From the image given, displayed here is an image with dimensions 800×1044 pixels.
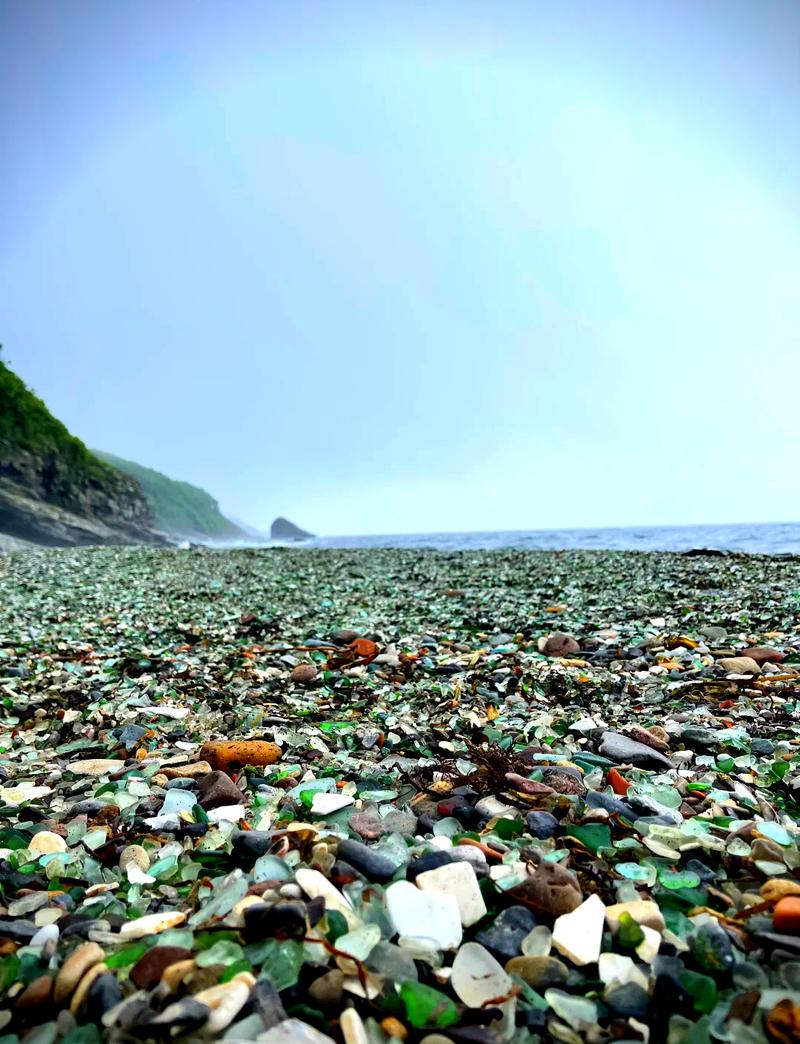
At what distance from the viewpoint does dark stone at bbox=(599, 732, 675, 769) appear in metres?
3.62

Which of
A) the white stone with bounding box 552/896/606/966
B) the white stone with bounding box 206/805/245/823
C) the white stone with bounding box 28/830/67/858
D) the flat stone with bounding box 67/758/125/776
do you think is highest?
the white stone with bounding box 552/896/606/966

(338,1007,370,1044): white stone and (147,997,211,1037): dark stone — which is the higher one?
(147,997,211,1037): dark stone

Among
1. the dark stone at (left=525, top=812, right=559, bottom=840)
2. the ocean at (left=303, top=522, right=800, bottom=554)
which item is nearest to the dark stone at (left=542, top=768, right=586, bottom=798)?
the dark stone at (left=525, top=812, right=559, bottom=840)

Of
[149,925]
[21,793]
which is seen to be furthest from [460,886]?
[21,793]

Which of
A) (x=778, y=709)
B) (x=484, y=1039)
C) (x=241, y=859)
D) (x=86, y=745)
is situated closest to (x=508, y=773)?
(x=241, y=859)

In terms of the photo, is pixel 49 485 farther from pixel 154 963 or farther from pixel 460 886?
pixel 460 886

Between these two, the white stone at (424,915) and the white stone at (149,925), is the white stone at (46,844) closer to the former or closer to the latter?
the white stone at (149,925)

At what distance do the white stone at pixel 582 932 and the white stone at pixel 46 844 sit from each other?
2.30 meters

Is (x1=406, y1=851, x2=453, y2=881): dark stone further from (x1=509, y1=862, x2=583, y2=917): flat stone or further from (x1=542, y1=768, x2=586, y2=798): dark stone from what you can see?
(x1=542, y1=768, x2=586, y2=798): dark stone

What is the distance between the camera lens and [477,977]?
182 centimetres

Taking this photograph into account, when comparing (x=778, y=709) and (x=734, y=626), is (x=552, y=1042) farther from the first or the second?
(x=734, y=626)

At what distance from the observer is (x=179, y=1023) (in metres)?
1.52

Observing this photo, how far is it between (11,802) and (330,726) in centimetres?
213

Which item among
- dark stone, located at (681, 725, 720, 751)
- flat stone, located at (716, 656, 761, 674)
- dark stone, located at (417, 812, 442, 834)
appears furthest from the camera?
flat stone, located at (716, 656, 761, 674)
